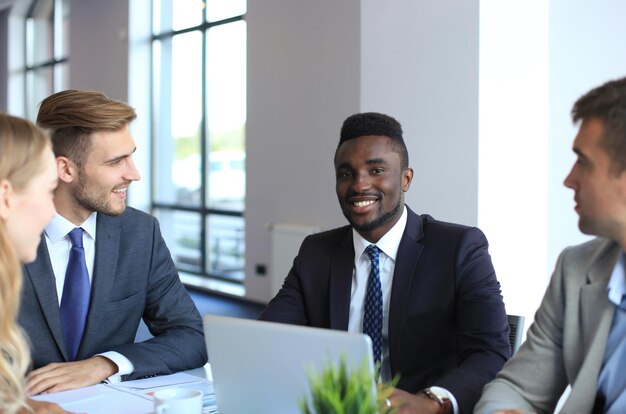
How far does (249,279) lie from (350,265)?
17.2 feet

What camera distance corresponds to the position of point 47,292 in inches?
90.9

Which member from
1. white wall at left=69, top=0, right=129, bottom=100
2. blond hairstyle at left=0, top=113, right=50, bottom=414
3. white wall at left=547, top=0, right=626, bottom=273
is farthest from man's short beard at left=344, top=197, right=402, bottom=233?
white wall at left=69, top=0, right=129, bottom=100

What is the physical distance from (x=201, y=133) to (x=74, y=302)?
6136 millimetres

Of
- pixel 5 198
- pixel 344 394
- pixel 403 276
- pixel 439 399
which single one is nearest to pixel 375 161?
pixel 403 276

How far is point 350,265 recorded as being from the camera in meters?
2.36

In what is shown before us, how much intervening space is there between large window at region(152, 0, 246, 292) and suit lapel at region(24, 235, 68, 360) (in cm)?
551

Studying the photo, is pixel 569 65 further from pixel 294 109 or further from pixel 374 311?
pixel 294 109

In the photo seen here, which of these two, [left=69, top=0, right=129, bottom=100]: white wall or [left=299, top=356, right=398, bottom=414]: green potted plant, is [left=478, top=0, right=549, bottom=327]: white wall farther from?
[left=69, top=0, right=129, bottom=100]: white wall

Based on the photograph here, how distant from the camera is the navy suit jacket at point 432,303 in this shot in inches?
83.0

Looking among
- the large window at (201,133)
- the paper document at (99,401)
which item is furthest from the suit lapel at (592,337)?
the large window at (201,133)

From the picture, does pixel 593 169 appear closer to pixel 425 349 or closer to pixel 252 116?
pixel 425 349

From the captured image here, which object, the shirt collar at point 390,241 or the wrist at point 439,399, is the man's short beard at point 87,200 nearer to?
the shirt collar at point 390,241

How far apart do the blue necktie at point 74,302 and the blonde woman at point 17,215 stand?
79 centimetres

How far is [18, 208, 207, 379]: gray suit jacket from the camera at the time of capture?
227cm
